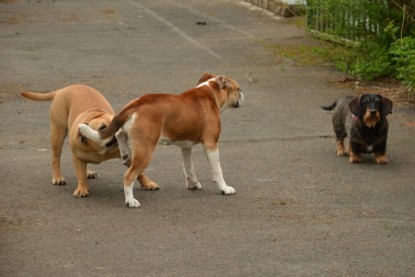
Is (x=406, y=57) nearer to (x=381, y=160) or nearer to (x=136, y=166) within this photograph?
(x=381, y=160)

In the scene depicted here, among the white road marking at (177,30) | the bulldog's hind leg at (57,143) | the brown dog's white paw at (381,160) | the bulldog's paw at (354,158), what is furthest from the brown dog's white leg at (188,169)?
the white road marking at (177,30)

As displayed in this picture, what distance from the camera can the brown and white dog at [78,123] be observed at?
355 inches

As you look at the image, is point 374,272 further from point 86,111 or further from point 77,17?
point 77,17

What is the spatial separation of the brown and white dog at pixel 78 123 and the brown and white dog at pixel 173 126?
22 centimetres

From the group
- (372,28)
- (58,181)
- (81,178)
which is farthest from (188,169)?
(372,28)

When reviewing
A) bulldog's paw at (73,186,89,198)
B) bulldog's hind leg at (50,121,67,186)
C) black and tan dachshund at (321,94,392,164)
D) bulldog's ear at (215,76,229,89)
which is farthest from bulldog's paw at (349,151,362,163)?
bulldog's hind leg at (50,121,67,186)

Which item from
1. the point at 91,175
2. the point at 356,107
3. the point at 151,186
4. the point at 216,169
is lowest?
the point at 91,175

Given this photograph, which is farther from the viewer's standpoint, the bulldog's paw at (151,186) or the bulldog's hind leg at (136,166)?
the bulldog's paw at (151,186)

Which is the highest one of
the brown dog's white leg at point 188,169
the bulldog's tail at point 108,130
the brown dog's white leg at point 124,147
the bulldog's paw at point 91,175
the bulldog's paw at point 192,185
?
the bulldog's tail at point 108,130

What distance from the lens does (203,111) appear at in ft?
30.3

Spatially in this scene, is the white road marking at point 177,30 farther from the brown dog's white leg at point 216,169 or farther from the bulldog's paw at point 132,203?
the bulldog's paw at point 132,203

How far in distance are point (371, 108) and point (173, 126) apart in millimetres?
2204

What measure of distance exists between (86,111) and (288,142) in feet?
9.33

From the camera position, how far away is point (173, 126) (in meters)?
9.02
